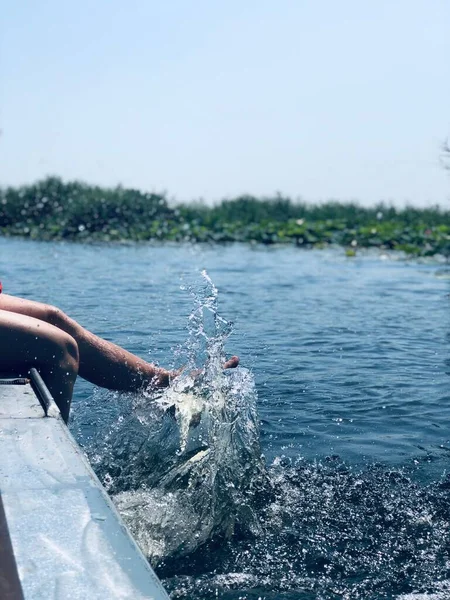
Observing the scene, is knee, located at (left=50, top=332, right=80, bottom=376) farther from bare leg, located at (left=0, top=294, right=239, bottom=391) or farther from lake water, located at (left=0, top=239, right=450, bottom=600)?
lake water, located at (left=0, top=239, right=450, bottom=600)

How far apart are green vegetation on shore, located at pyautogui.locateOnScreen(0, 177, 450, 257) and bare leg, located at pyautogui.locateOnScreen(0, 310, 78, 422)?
12.5 metres

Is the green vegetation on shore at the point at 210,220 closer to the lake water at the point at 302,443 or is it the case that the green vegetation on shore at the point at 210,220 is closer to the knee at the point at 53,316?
the lake water at the point at 302,443

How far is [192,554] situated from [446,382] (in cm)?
296

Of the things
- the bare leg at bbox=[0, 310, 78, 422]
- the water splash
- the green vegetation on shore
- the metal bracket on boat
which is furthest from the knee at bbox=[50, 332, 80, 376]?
the green vegetation on shore

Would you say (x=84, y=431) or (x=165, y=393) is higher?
(x=165, y=393)

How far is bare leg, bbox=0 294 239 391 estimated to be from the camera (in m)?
3.54

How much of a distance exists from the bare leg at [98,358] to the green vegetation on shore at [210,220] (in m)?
11.8

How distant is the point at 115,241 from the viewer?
17000mm

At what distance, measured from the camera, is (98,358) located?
3.72 metres

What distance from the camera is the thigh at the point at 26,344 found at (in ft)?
10.4

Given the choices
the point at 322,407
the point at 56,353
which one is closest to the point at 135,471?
the point at 56,353

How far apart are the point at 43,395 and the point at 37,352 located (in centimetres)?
43

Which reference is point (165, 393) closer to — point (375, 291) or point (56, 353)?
point (56, 353)

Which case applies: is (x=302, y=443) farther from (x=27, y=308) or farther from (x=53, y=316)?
(x=27, y=308)
